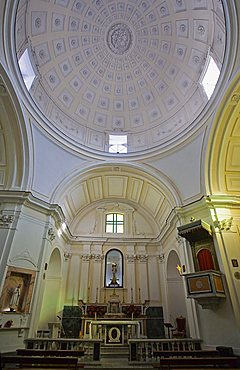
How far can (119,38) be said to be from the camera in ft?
47.3

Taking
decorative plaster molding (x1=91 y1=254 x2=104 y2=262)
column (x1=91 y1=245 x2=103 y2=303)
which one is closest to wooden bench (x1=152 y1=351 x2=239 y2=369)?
column (x1=91 y1=245 x2=103 y2=303)

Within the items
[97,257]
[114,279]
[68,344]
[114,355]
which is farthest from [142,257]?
[68,344]

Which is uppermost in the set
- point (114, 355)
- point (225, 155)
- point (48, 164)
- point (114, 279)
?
point (48, 164)

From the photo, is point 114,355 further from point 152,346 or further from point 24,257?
point 24,257

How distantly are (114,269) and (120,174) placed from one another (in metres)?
6.24

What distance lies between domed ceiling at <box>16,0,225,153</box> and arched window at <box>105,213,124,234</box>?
531cm

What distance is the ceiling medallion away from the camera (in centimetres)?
1420

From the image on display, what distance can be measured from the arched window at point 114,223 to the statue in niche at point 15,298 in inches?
327

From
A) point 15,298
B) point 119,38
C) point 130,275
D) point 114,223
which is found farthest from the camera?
point 114,223

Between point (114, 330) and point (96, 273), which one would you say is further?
point (96, 273)

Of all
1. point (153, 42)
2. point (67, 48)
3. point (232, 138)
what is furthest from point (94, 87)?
point (232, 138)

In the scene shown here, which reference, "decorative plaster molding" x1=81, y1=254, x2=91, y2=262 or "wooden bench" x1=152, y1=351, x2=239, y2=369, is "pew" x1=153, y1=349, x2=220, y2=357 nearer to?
"wooden bench" x1=152, y1=351, x2=239, y2=369

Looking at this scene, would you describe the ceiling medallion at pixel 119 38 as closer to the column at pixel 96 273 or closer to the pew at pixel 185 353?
the column at pixel 96 273

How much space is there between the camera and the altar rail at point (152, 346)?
7.96 metres
